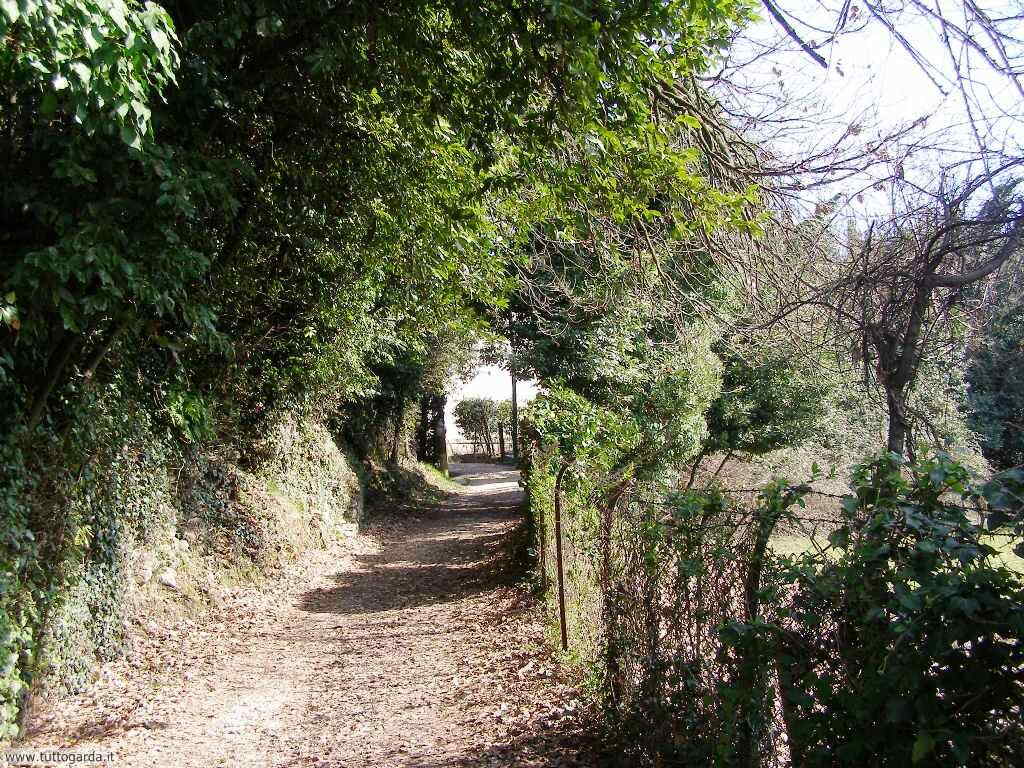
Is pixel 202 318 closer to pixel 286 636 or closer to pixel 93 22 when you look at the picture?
pixel 93 22

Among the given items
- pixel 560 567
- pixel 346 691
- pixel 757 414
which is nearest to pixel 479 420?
pixel 757 414

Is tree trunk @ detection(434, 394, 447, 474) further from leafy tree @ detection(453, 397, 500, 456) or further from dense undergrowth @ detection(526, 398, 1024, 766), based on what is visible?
dense undergrowth @ detection(526, 398, 1024, 766)

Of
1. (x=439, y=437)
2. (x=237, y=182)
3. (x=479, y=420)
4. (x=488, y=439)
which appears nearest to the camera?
(x=237, y=182)

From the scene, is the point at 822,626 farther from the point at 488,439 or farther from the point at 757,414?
the point at 488,439

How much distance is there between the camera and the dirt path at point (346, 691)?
16.0 ft

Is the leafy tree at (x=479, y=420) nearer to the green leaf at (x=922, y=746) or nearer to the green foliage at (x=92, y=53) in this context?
the green foliage at (x=92, y=53)

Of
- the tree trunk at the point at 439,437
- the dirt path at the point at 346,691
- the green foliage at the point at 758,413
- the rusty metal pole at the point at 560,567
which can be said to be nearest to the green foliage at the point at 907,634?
the dirt path at the point at 346,691

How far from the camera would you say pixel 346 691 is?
20.5 ft

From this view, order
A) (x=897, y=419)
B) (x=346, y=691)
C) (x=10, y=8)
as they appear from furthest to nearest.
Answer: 1. (x=346, y=691)
2. (x=897, y=419)
3. (x=10, y=8)

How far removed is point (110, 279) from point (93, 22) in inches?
65.4

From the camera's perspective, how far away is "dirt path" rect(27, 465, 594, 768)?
16.0ft

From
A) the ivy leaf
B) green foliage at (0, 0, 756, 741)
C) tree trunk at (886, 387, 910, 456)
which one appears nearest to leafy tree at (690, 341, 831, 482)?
green foliage at (0, 0, 756, 741)

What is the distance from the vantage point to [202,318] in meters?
5.43

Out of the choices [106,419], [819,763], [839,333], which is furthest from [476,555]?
[819,763]
